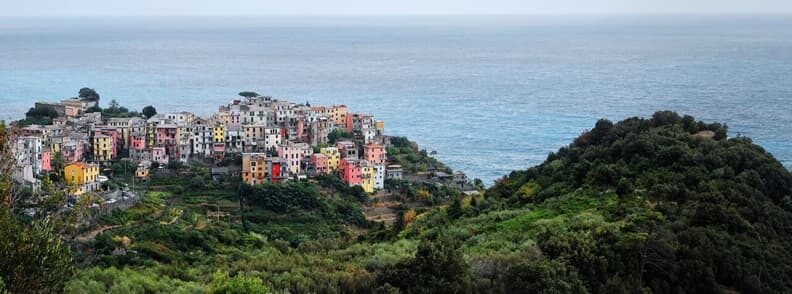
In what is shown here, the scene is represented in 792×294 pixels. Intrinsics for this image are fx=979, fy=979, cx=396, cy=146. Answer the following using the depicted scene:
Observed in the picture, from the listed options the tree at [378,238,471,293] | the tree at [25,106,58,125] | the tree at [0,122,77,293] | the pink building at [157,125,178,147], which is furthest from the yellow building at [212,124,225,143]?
the tree at [0,122,77,293]

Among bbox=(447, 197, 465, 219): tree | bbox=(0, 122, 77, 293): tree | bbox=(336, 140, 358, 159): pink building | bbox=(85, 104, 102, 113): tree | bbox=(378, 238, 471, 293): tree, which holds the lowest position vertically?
bbox=(447, 197, 465, 219): tree

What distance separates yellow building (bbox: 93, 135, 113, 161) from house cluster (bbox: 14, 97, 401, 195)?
31mm

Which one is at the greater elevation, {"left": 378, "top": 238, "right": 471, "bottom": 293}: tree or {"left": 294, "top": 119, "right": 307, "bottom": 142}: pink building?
{"left": 378, "top": 238, "right": 471, "bottom": 293}: tree

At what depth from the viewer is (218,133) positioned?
Answer: 32125mm

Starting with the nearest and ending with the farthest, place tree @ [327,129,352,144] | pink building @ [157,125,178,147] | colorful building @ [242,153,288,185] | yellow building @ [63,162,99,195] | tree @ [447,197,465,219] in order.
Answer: tree @ [447,197,465,219] < yellow building @ [63,162,99,195] < colorful building @ [242,153,288,185] < pink building @ [157,125,178,147] < tree @ [327,129,352,144]

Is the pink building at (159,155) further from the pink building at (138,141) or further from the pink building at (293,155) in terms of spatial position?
the pink building at (293,155)

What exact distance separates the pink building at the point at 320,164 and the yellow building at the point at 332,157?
0.46ft

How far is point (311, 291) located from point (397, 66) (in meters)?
60.6

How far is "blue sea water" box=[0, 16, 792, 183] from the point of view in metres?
39.8

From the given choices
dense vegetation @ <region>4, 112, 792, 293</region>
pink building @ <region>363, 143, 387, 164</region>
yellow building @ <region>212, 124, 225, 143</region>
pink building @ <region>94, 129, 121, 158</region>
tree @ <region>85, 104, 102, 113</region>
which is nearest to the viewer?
dense vegetation @ <region>4, 112, 792, 293</region>

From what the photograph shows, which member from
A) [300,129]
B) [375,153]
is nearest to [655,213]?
[375,153]

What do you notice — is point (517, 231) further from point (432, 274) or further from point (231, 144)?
point (231, 144)

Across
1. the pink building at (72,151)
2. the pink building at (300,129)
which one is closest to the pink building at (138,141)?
the pink building at (72,151)

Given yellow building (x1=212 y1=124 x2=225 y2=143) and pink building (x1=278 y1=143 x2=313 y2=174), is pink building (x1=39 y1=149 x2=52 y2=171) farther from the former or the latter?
pink building (x1=278 y1=143 x2=313 y2=174)
